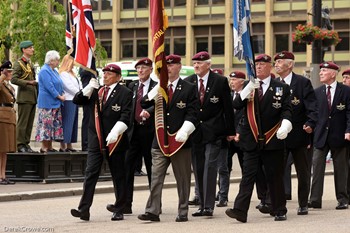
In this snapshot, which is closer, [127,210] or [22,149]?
[127,210]

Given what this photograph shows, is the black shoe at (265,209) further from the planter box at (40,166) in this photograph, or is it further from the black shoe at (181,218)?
the planter box at (40,166)

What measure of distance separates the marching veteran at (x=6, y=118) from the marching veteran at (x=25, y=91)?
82 centimetres

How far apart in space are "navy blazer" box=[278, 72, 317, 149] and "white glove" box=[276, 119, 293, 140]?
157 cm

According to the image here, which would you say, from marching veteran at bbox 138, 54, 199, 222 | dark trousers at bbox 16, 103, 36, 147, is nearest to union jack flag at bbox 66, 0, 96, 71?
marching veteran at bbox 138, 54, 199, 222

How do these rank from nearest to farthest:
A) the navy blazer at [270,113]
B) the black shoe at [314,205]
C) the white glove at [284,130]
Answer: the white glove at [284,130] < the navy blazer at [270,113] < the black shoe at [314,205]

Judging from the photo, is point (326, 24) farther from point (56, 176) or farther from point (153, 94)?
point (153, 94)

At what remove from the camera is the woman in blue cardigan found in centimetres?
2011

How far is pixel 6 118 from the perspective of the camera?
19266mm

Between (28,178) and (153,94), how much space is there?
270 inches

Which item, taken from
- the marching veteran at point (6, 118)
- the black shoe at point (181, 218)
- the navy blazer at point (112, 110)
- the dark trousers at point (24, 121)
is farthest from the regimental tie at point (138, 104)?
the dark trousers at point (24, 121)

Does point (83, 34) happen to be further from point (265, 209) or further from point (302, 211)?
point (302, 211)

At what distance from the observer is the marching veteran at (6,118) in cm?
1895

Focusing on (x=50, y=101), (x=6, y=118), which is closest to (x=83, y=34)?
A: (x=6, y=118)

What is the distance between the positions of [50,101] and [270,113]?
23.3 ft
